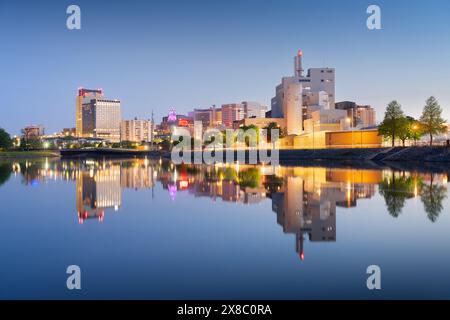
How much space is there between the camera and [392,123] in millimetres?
79062

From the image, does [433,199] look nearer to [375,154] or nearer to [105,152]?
[375,154]

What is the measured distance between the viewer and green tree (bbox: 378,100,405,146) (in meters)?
78.2

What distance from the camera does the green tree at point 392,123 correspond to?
78250mm

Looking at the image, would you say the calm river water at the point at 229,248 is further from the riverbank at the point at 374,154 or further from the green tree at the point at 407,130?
the green tree at the point at 407,130

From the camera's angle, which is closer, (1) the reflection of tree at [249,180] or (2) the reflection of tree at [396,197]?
(2) the reflection of tree at [396,197]

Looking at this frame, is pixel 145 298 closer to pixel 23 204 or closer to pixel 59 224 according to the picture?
pixel 59 224

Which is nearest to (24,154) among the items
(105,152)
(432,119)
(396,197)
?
(105,152)

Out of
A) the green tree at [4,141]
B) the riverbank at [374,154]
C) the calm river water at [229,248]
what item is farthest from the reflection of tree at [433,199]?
the green tree at [4,141]

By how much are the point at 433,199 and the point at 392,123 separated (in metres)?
63.6

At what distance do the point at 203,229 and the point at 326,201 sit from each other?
27.5 feet

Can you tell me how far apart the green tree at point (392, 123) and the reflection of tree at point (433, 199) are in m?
56.8

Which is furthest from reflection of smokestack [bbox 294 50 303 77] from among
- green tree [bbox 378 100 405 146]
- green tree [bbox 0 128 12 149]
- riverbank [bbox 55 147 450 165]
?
green tree [bbox 0 128 12 149]

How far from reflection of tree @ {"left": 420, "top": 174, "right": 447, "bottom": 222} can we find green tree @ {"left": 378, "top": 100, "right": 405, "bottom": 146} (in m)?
56.8
